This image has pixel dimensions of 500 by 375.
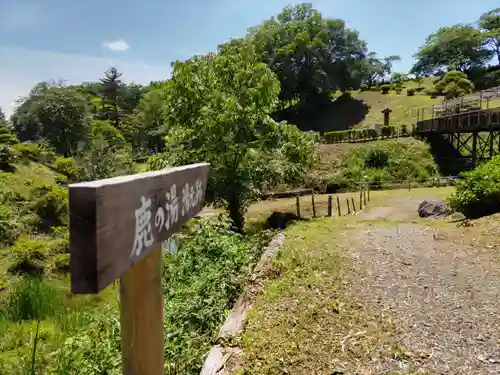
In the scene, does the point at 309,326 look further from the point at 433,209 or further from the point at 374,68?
the point at 374,68

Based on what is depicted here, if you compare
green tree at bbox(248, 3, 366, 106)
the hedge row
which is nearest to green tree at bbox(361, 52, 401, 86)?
green tree at bbox(248, 3, 366, 106)

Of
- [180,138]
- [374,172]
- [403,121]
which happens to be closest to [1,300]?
[180,138]

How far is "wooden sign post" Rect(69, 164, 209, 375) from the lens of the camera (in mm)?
1179

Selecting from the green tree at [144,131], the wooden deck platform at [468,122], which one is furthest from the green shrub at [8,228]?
the green tree at [144,131]

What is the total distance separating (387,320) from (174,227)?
3.12 meters

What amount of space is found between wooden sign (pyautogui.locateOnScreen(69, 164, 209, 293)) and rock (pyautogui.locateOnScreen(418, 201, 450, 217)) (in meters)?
10.8

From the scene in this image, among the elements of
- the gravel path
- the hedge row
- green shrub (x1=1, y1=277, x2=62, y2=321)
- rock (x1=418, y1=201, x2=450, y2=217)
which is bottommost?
green shrub (x1=1, y1=277, x2=62, y2=321)

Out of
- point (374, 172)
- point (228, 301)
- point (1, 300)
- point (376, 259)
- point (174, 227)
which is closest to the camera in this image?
point (174, 227)

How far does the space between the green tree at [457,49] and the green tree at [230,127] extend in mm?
50130

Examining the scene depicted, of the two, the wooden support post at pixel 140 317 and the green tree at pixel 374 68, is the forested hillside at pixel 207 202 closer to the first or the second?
the wooden support post at pixel 140 317

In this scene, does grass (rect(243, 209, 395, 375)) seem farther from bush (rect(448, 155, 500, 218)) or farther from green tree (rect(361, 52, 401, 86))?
green tree (rect(361, 52, 401, 86))

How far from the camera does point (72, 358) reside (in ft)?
11.8

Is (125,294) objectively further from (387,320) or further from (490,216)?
(490,216)

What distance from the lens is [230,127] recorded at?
9633 millimetres
